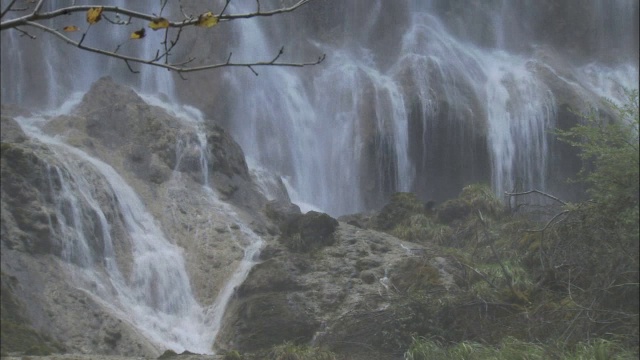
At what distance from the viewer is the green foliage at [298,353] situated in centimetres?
1377

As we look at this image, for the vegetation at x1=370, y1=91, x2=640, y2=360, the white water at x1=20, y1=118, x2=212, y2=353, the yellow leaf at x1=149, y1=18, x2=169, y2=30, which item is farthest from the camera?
the white water at x1=20, y1=118, x2=212, y2=353

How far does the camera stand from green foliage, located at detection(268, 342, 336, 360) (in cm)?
1377

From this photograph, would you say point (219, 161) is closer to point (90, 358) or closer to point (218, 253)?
point (218, 253)

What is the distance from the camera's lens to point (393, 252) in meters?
19.2

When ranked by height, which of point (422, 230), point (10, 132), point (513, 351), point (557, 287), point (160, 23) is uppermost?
point (10, 132)

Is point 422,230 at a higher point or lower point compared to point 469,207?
lower

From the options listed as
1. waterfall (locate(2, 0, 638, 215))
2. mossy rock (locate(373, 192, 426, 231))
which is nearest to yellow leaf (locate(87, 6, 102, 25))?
mossy rock (locate(373, 192, 426, 231))

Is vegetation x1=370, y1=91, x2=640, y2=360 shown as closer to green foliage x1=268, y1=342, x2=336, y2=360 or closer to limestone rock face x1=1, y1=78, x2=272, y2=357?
green foliage x1=268, y1=342, x2=336, y2=360

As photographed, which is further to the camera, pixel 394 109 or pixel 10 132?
pixel 394 109

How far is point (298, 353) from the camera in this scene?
45.4 feet

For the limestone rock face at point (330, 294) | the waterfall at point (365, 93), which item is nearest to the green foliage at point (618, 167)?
the limestone rock face at point (330, 294)

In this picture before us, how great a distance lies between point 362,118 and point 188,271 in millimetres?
12510

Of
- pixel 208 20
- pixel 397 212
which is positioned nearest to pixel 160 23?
pixel 208 20

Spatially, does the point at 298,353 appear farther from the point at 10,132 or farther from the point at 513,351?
the point at 10,132
